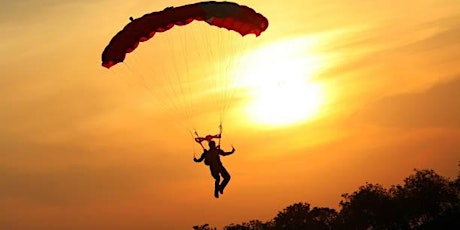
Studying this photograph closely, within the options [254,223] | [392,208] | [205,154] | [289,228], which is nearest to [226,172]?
[205,154]

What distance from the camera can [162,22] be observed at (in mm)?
35656

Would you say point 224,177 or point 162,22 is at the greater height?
point 162,22

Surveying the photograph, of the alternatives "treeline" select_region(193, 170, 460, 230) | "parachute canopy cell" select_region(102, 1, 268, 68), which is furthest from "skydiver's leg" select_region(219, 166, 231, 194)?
"treeline" select_region(193, 170, 460, 230)

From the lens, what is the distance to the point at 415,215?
342ft

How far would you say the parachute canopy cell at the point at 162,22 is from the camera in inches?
1405

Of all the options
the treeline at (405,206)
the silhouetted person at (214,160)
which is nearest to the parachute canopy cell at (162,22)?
the silhouetted person at (214,160)

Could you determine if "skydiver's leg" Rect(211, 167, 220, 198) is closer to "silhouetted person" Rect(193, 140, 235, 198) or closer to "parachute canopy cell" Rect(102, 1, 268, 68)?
"silhouetted person" Rect(193, 140, 235, 198)

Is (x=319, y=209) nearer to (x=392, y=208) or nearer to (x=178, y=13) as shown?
(x=392, y=208)

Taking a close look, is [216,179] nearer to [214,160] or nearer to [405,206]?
[214,160]

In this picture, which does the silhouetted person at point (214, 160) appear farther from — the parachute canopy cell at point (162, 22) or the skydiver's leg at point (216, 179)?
the parachute canopy cell at point (162, 22)

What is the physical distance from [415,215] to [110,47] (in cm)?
7678

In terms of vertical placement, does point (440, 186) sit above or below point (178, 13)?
above

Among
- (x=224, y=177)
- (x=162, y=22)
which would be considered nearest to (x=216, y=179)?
(x=224, y=177)

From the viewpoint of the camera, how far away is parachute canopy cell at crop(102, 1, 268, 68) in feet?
117
